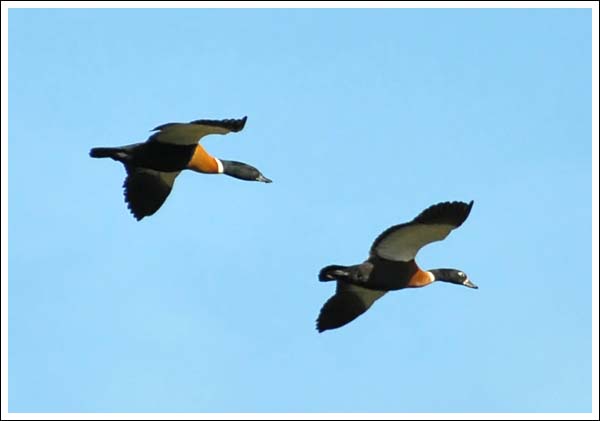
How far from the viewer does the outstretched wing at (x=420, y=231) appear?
20656 mm

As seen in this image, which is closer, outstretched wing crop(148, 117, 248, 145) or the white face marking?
outstretched wing crop(148, 117, 248, 145)

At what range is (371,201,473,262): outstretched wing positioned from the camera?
20.7m

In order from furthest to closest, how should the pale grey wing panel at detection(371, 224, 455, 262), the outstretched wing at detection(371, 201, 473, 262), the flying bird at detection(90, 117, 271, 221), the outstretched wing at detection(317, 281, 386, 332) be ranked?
the outstretched wing at detection(317, 281, 386, 332), the flying bird at detection(90, 117, 271, 221), the pale grey wing panel at detection(371, 224, 455, 262), the outstretched wing at detection(371, 201, 473, 262)

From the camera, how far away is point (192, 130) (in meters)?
22.0

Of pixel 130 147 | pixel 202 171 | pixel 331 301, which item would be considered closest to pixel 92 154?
pixel 130 147

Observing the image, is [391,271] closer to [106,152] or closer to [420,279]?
[420,279]

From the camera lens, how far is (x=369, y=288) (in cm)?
2153

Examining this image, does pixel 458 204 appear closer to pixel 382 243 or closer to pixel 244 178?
pixel 382 243

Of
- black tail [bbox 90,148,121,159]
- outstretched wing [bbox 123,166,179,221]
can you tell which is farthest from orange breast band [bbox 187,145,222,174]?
black tail [bbox 90,148,121,159]

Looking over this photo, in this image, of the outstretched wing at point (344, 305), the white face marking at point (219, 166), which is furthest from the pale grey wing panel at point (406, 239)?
the white face marking at point (219, 166)

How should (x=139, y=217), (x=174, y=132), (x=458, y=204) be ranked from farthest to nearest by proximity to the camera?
(x=139, y=217)
(x=174, y=132)
(x=458, y=204)

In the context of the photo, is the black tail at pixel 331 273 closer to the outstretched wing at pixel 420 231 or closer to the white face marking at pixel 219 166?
the outstretched wing at pixel 420 231

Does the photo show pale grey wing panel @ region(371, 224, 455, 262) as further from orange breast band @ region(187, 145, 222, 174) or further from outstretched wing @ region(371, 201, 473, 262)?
orange breast band @ region(187, 145, 222, 174)

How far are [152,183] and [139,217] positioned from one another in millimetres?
533
